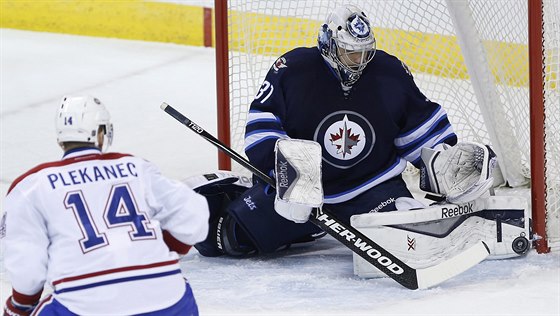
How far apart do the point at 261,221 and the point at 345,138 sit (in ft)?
1.03

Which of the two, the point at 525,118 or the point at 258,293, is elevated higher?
the point at 525,118

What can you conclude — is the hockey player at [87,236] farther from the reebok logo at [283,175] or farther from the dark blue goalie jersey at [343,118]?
the dark blue goalie jersey at [343,118]

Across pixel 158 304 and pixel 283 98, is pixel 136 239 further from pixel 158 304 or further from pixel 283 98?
pixel 283 98

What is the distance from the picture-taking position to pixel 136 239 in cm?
241

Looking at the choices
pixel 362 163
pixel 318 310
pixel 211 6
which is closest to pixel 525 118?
pixel 362 163

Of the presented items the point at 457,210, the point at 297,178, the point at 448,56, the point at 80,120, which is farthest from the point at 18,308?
the point at 448,56

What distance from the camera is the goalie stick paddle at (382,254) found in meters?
3.43

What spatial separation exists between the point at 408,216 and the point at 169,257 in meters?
1.19

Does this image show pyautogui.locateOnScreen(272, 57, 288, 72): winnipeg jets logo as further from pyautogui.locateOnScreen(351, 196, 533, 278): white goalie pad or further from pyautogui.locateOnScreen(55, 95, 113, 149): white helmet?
pyautogui.locateOnScreen(55, 95, 113, 149): white helmet

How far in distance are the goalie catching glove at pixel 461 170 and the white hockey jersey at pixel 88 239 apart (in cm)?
132

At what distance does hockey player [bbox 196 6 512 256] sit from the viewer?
11.8ft

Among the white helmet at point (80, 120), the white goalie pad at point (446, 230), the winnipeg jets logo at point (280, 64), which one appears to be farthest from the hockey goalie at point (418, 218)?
the white helmet at point (80, 120)

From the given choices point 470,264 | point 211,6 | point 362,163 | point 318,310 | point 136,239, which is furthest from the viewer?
point 211,6

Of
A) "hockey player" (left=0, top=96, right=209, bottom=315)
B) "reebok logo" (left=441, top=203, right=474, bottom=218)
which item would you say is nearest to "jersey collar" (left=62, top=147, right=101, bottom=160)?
"hockey player" (left=0, top=96, right=209, bottom=315)
